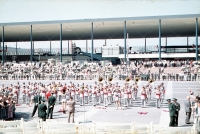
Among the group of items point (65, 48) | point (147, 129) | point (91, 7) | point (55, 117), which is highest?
point (91, 7)

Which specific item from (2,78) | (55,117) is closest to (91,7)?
(2,78)

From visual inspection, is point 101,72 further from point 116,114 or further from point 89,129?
point 89,129

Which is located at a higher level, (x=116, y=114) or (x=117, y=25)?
(x=117, y=25)

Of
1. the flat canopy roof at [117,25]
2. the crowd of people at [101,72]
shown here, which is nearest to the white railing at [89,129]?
the crowd of people at [101,72]

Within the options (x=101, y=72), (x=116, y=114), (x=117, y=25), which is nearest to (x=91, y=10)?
(x=117, y=25)

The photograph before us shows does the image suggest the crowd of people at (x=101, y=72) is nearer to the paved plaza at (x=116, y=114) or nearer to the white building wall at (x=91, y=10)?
the white building wall at (x=91, y=10)

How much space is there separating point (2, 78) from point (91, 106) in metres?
22.0

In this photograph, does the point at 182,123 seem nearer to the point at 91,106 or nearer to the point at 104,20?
the point at 91,106

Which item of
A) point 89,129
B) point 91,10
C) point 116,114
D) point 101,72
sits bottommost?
point 116,114

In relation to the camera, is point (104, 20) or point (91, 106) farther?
point (104, 20)

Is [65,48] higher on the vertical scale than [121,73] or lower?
higher

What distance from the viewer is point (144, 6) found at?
3859 centimetres

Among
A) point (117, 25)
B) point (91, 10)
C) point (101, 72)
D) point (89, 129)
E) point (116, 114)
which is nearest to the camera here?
point (89, 129)

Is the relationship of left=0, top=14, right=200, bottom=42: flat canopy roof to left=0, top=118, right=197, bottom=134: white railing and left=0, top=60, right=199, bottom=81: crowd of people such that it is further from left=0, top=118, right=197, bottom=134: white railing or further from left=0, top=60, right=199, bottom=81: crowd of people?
left=0, top=118, right=197, bottom=134: white railing
